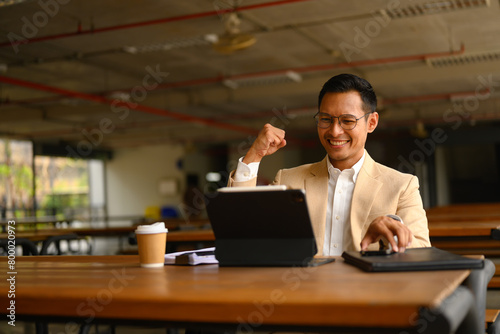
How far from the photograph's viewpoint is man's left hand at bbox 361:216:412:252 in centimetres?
132

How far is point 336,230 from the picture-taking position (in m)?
1.84

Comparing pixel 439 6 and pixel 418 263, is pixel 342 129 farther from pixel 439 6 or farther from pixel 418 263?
pixel 439 6

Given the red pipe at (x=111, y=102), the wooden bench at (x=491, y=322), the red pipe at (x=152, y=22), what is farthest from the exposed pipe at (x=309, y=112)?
the wooden bench at (x=491, y=322)

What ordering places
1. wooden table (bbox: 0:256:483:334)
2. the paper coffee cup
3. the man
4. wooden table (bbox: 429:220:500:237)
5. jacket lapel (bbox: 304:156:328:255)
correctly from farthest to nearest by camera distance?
wooden table (bbox: 429:220:500:237) → jacket lapel (bbox: 304:156:328:255) → the man → the paper coffee cup → wooden table (bbox: 0:256:483:334)

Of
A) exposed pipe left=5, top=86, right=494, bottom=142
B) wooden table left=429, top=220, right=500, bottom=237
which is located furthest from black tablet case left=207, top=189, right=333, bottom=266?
exposed pipe left=5, top=86, right=494, bottom=142

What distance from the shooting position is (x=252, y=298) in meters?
0.88

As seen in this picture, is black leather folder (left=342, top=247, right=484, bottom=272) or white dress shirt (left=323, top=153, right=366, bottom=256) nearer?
black leather folder (left=342, top=247, right=484, bottom=272)

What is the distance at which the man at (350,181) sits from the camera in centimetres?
174

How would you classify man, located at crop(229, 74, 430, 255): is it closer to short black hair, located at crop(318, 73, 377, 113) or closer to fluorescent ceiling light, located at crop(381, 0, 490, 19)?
short black hair, located at crop(318, 73, 377, 113)

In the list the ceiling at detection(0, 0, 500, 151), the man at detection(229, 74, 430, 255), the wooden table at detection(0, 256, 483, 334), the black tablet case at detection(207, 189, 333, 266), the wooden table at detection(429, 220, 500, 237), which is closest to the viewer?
the wooden table at detection(0, 256, 483, 334)

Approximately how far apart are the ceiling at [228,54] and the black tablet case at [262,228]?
13.6ft

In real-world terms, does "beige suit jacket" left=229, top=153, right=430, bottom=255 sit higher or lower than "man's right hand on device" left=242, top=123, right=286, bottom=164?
lower

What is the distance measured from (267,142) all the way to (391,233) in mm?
461

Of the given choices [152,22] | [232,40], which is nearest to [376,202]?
[232,40]
